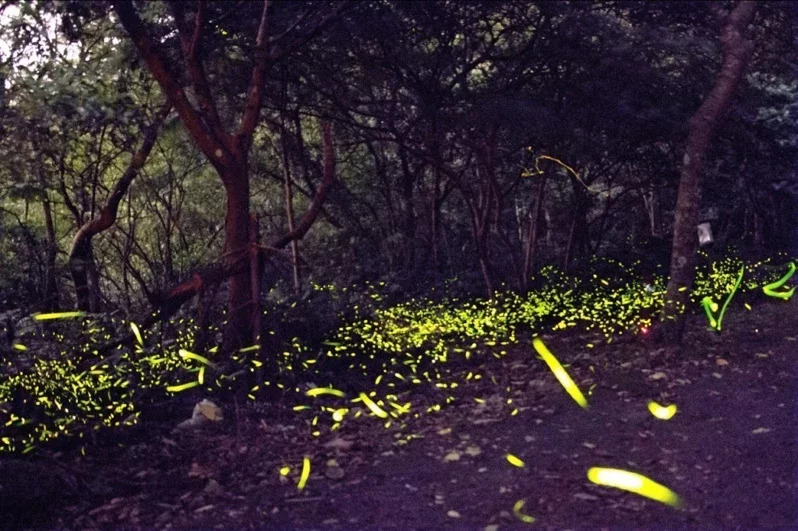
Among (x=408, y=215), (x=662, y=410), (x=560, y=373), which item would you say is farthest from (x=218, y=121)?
(x=408, y=215)

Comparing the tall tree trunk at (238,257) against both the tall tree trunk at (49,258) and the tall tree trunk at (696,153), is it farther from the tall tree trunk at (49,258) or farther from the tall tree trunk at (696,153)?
the tall tree trunk at (696,153)

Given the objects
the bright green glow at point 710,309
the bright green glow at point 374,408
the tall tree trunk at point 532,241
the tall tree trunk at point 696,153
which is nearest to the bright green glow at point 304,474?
the bright green glow at point 374,408

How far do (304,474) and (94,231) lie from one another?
4332mm

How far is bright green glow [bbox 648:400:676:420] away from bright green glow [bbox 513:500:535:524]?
58.6 inches

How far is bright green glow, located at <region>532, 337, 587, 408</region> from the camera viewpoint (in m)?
5.72

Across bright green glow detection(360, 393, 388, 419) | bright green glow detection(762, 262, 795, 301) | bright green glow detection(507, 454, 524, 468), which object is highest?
bright green glow detection(762, 262, 795, 301)

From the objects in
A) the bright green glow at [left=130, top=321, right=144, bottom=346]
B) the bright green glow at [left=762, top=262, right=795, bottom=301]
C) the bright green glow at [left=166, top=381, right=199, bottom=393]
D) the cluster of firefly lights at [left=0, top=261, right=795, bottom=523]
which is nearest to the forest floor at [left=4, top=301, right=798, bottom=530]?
the cluster of firefly lights at [left=0, top=261, right=795, bottom=523]

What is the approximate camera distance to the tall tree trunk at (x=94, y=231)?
25.8 feet

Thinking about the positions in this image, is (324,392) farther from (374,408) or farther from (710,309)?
(710,309)

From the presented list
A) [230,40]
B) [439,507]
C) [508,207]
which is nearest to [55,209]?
[230,40]

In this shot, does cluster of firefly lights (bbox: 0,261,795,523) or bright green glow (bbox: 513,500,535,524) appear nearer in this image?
bright green glow (bbox: 513,500,535,524)

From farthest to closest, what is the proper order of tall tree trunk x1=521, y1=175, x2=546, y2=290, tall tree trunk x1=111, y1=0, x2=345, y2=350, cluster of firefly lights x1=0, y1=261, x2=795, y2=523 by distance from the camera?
1. tall tree trunk x1=521, y1=175, x2=546, y2=290
2. tall tree trunk x1=111, y1=0, x2=345, y2=350
3. cluster of firefly lights x1=0, y1=261, x2=795, y2=523

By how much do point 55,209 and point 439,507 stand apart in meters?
6.78

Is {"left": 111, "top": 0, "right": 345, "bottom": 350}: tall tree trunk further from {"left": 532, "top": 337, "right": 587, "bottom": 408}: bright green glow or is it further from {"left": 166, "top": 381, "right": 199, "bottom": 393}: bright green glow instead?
{"left": 532, "top": 337, "right": 587, "bottom": 408}: bright green glow
